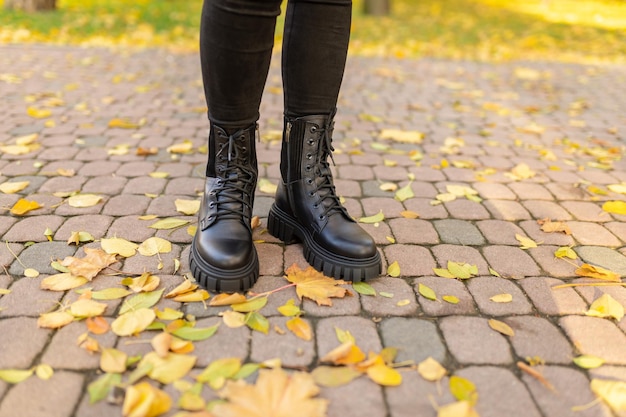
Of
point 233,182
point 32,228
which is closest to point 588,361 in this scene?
point 233,182

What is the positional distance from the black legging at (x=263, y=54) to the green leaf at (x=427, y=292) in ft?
2.07

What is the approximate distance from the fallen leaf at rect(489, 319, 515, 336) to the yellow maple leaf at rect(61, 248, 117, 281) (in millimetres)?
1183

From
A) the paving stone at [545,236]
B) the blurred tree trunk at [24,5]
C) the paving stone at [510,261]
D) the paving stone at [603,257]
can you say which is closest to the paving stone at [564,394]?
the paving stone at [510,261]

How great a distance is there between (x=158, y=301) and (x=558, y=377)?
1.08 m

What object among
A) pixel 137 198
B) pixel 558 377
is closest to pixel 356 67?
pixel 137 198

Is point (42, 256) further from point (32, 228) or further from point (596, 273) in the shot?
point (596, 273)

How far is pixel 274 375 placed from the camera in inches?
47.7

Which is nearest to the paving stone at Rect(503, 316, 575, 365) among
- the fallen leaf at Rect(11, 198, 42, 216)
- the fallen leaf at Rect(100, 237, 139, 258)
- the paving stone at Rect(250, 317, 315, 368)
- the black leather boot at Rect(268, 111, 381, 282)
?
the black leather boot at Rect(268, 111, 381, 282)

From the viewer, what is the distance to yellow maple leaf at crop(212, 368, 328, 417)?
3.66ft

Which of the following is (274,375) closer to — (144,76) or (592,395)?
(592,395)

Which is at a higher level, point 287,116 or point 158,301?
point 287,116

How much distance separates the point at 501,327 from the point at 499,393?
0.83 ft

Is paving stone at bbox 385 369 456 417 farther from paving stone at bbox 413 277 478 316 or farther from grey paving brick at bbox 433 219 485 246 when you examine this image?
grey paving brick at bbox 433 219 485 246

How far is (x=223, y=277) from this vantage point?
1.49 meters
